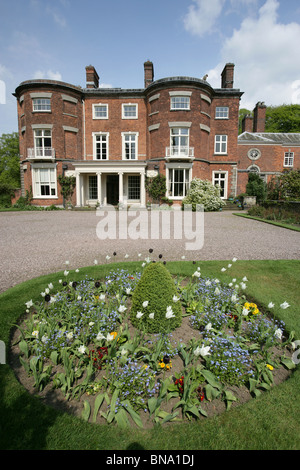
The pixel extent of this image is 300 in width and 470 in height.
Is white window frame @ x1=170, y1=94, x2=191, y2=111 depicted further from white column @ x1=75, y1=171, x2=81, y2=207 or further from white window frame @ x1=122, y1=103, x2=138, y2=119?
white column @ x1=75, y1=171, x2=81, y2=207

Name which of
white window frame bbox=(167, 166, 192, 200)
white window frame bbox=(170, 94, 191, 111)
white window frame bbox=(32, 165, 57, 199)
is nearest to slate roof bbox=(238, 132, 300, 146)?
white window frame bbox=(170, 94, 191, 111)

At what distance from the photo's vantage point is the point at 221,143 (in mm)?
24062

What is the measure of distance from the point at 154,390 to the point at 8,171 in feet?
166

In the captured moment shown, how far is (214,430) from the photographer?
6.10 ft

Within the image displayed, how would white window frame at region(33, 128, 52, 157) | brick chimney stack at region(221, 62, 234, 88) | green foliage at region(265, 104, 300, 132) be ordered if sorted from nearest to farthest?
white window frame at region(33, 128, 52, 157) < brick chimney stack at region(221, 62, 234, 88) < green foliage at region(265, 104, 300, 132)

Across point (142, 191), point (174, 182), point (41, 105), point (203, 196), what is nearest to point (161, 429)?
point (203, 196)

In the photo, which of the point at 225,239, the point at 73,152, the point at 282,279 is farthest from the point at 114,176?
the point at 282,279

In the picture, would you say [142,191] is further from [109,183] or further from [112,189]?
[109,183]

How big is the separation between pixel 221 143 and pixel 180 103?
219 inches

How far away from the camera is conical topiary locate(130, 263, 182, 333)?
9.72 ft

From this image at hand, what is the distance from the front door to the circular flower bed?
22.7 m

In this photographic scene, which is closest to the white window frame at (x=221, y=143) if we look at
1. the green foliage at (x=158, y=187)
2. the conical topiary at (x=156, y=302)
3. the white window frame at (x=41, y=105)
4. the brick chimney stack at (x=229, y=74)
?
the brick chimney stack at (x=229, y=74)
